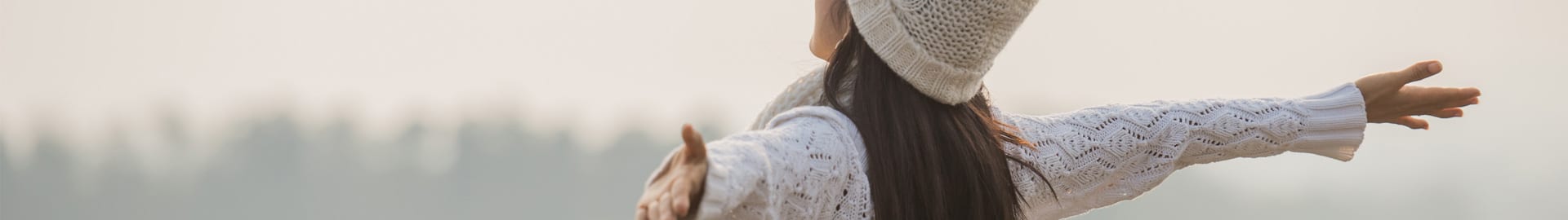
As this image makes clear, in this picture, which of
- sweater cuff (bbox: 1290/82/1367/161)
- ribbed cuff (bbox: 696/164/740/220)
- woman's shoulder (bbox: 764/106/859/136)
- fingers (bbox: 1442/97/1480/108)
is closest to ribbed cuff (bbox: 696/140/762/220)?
ribbed cuff (bbox: 696/164/740/220)

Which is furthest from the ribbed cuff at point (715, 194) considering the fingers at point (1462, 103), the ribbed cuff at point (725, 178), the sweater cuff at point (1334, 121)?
the fingers at point (1462, 103)

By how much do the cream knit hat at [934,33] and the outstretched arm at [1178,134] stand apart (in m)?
0.17

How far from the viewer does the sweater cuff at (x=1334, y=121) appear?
1.63 metres

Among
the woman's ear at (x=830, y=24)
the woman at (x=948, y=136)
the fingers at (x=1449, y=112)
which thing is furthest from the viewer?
the fingers at (x=1449, y=112)

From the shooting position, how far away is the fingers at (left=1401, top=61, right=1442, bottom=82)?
1.63m

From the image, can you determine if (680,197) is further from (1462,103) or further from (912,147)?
(1462,103)

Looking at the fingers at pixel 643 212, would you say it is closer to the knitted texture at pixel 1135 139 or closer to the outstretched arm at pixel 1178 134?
the knitted texture at pixel 1135 139

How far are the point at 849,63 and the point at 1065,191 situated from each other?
33 centimetres

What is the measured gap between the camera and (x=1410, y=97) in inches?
66.5

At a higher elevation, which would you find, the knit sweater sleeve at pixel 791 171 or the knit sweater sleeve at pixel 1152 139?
the knit sweater sleeve at pixel 791 171

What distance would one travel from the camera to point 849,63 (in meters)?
1.36

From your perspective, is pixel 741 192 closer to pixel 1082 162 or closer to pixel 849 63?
pixel 849 63

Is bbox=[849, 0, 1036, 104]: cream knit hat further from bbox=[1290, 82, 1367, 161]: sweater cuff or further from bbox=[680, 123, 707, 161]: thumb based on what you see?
bbox=[1290, 82, 1367, 161]: sweater cuff

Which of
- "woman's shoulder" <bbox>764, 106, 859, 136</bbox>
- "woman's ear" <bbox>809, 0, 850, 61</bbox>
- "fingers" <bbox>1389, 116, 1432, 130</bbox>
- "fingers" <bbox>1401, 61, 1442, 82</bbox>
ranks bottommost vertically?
"fingers" <bbox>1389, 116, 1432, 130</bbox>
